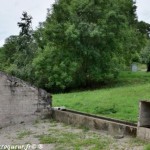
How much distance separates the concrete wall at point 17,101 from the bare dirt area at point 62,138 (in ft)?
2.37

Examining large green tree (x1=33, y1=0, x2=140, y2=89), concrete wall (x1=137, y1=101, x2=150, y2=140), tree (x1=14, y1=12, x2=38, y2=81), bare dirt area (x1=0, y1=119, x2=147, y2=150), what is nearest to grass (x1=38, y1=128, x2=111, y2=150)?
bare dirt area (x1=0, y1=119, x2=147, y2=150)

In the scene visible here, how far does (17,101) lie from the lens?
14680mm

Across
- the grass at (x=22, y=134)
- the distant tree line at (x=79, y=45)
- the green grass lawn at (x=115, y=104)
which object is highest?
the distant tree line at (x=79, y=45)

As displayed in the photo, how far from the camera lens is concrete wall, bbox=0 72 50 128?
14398mm

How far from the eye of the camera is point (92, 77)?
88.0 ft

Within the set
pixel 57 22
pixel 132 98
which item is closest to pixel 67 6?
pixel 57 22

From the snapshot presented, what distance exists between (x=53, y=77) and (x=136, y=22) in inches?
844

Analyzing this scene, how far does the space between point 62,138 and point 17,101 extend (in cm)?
431

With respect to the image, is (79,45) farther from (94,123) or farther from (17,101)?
(94,123)

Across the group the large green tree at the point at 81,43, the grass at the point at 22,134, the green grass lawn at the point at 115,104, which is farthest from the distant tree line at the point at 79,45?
the grass at the point at 22,134

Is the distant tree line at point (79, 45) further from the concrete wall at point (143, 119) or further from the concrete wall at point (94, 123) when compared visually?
the concrete wall at point (143, 119)

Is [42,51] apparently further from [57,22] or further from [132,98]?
[132,98]

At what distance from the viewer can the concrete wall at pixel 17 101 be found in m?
14.4

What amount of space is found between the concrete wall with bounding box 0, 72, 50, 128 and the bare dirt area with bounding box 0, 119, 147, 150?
28.4 inches
